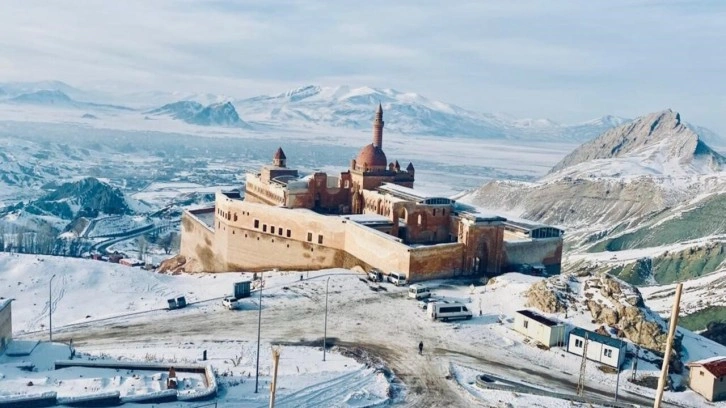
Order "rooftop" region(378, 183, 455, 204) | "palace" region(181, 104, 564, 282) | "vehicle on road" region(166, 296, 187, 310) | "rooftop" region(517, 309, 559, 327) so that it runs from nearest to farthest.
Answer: "rooftop" region(517, 309, 559, 327) < "vehicle on road" region(166, 296, 187, 310) < "palace" region(181, 104, 564, 282) < "rooftop" region(378, 183, 455, 204)

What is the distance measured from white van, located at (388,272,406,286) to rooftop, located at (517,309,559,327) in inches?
385

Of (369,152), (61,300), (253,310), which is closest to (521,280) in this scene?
(253,310)

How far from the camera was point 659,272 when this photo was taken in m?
82.4

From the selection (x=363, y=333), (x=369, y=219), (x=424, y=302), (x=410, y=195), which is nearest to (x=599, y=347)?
(x=424, y=302)

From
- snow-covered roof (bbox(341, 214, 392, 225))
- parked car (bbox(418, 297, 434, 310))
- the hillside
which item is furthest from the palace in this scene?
the hillside

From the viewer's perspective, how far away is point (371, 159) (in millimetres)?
65500

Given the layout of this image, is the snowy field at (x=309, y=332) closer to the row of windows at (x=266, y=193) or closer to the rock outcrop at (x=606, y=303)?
the rock outcrop at (x=606, y=303)

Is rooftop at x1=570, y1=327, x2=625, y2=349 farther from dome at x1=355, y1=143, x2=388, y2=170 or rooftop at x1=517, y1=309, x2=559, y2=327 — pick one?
dome at x1=355, y1=143, x2=388, y2=170

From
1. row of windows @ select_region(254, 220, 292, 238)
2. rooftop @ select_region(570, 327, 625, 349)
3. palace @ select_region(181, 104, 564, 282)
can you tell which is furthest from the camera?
row of windows @ select_region(254, 220, 292, 238)

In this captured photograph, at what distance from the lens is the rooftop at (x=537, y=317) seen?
34.7m

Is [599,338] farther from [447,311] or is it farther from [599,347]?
[447,311]

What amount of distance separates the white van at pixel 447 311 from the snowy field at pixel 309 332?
0.60 metres

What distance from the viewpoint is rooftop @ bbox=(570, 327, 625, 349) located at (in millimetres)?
32219

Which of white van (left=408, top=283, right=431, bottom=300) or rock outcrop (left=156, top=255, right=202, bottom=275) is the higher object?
white van (left=408, top=283, right=431, bottom=300)
